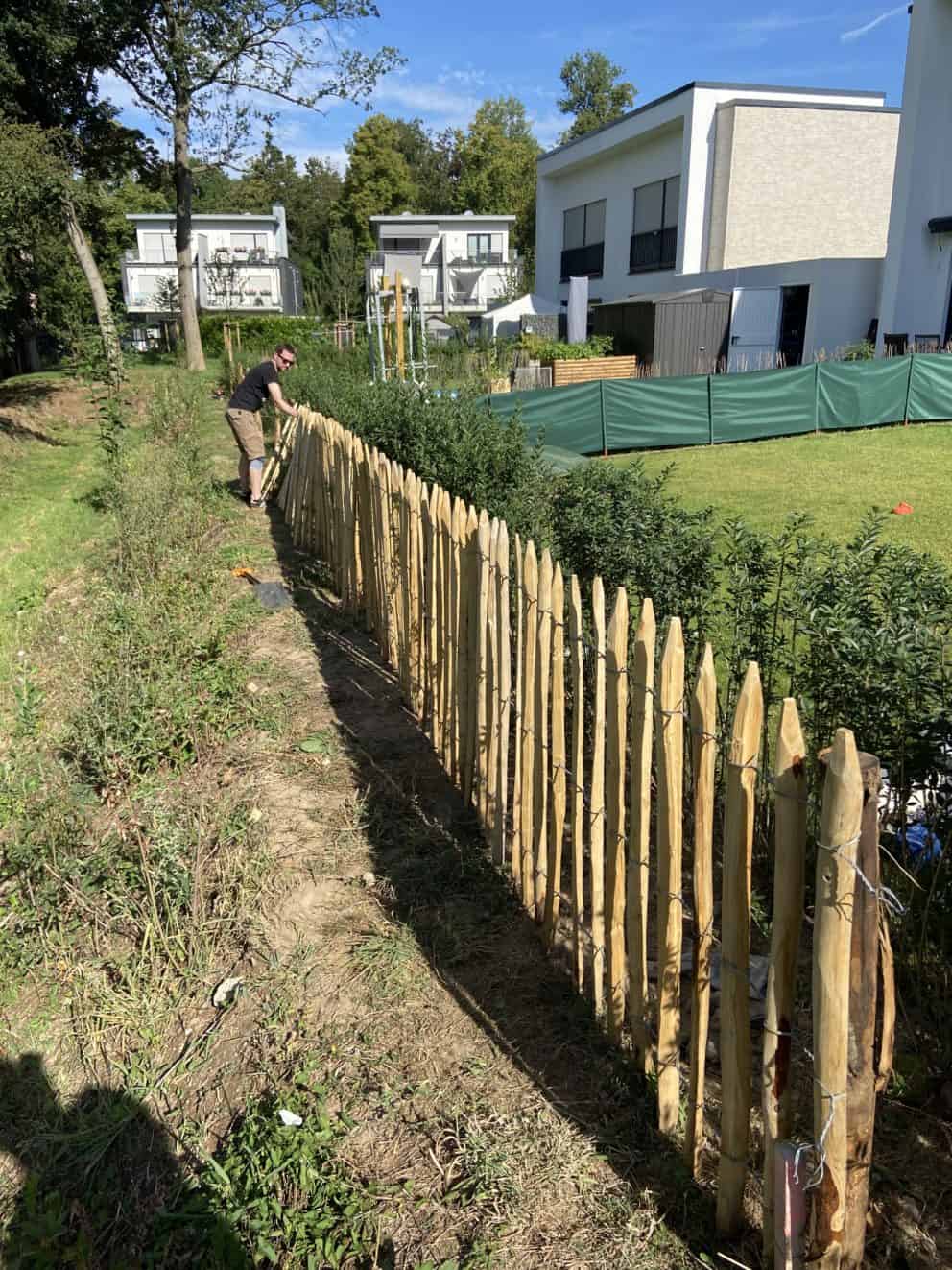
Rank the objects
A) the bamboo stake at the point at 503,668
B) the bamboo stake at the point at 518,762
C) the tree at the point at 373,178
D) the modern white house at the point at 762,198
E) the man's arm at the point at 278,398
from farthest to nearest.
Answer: the tree at the point at 373,178 < the modern white house at the point at 762,198 < the man's arm at the point at 278,398 < the bamboo stake at the point at 503,668 < the bamboo stake at the point at 518,762

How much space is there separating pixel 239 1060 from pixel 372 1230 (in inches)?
31.7

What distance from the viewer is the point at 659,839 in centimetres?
247

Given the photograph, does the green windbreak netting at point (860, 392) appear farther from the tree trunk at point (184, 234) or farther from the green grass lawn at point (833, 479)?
the tree trunk at point (184, 234)

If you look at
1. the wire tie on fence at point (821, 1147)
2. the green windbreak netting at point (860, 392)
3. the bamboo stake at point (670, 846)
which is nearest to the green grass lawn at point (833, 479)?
the green windbreak netting at point (860, 392)

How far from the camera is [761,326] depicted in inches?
1021

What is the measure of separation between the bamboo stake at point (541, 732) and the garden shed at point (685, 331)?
77.7ft

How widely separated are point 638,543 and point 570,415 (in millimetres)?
12792

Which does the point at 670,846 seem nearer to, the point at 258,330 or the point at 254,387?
the point at 254,387

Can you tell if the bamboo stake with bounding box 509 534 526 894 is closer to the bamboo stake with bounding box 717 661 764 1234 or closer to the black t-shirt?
the bamboo stake with bounding box 717 661 764 1234

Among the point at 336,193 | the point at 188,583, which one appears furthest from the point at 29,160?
the point at 336,193

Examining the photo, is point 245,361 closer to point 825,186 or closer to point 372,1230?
point 825,186

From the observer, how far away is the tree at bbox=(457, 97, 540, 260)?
66.6 metres

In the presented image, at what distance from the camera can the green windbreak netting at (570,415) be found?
634 inches

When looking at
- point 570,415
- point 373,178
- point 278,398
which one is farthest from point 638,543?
point 373,178
